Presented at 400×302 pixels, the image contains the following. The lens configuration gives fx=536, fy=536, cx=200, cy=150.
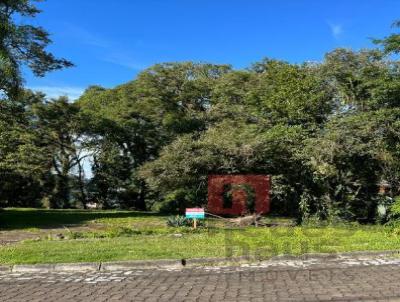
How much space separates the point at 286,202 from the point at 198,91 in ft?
43.8

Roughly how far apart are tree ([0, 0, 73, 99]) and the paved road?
12.1m

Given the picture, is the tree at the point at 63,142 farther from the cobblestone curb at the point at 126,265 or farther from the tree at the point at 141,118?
the cobblestone curb at the point at 126,265

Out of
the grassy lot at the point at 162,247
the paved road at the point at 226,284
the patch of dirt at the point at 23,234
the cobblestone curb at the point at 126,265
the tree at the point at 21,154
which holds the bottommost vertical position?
the paved road at the point at 226,284

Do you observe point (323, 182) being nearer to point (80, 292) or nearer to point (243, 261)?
point (243, 261)

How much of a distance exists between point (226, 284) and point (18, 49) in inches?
760

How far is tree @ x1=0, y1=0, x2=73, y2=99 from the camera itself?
1991 centimetres

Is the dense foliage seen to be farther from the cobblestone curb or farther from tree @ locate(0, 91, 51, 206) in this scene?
the cobblestone curb

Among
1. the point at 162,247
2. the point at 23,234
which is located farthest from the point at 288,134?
the point at 162,247

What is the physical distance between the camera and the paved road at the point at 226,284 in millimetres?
7770

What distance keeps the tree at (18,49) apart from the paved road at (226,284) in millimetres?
12115

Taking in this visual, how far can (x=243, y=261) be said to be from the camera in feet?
35.1

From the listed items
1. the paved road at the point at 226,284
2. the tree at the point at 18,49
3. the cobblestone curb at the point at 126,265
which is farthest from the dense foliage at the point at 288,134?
the paved road at the point at 226,284

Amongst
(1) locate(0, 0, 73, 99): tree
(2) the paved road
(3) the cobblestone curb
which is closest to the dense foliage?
(1) locate(0, 0, 73, 99): tree

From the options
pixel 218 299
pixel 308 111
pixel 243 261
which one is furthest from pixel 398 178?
pixel 218 299
